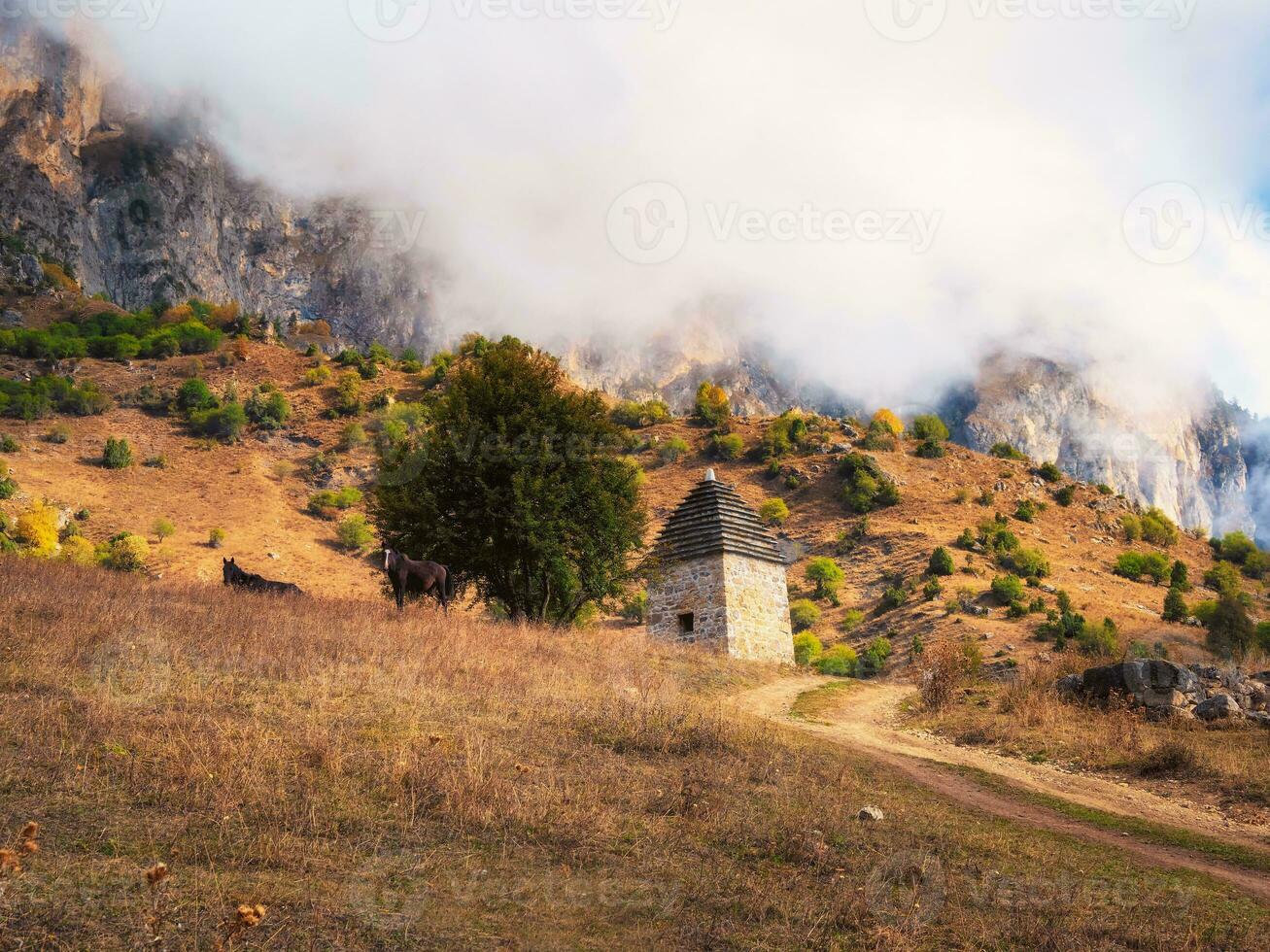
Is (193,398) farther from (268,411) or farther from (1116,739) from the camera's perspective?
(1116,739)

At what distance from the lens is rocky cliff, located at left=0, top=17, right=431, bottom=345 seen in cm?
10225

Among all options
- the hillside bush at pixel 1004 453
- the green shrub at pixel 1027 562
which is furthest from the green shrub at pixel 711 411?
the green shrub at pixel 1027 562

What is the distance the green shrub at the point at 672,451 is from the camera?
65.2 meters

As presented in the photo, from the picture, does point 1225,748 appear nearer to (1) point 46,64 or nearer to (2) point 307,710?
(2) point 307,710

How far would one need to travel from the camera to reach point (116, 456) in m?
52.0

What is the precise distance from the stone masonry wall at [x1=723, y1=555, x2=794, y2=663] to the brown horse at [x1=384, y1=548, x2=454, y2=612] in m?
9.73

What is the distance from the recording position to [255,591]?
701 inches

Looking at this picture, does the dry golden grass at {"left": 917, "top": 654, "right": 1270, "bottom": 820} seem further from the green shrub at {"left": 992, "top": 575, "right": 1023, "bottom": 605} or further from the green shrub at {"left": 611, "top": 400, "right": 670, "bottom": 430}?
the green shrub at {"left": 611, "top": 400, "right": 670, "bottom": 430}

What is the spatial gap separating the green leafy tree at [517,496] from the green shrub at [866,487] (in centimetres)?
3514

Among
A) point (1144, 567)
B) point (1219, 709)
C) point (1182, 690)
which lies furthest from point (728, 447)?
point (1219, 709)

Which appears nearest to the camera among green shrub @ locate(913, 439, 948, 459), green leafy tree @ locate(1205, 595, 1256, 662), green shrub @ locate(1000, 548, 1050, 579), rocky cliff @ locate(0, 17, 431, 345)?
green leafy tree @ locate(1205, 595, 1256, 662)

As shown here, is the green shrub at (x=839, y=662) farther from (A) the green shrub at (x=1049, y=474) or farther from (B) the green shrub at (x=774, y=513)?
(A) the green shrub at (x=1049, y=474)

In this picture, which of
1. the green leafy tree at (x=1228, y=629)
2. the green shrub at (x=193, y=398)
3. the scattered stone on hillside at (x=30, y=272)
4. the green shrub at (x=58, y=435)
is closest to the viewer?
the green leafy tree at (x=1228, y=629)

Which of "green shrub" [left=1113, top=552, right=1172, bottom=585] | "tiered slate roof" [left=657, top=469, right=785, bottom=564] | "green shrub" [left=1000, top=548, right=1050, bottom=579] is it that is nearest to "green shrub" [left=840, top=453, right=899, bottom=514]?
"green shrub" [left=1000, top=548, right=1050, bottom=579]
